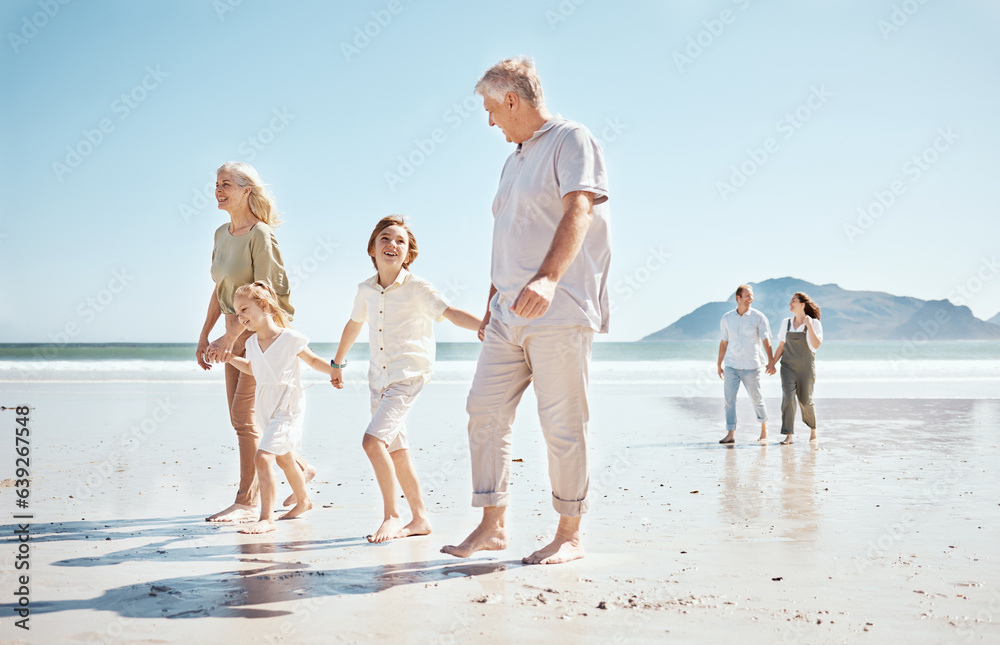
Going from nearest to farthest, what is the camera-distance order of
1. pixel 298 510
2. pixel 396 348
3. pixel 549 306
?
pixel 549 306, pixel 396 348, pixel 298 510

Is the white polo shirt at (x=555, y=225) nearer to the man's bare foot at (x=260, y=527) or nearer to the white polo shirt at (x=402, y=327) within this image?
the white polo shirt at (x=402, y=327)

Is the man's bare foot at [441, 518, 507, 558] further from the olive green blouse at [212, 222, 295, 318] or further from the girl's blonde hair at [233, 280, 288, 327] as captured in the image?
the olive green blouse at [212, 222, 295, 318]

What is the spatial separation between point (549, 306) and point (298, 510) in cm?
232

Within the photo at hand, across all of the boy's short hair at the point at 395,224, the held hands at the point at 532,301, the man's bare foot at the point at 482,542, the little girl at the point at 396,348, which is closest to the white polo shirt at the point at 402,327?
the little girl at the point at 396,348

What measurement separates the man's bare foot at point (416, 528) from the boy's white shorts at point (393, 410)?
398 millimetres

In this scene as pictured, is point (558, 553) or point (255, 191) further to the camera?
point (255, 191)

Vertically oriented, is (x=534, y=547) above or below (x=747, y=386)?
below

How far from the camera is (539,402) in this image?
128 inches

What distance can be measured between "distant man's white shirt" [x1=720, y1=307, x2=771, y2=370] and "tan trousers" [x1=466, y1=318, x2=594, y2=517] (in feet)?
20.3

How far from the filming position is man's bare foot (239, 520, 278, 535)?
396 centimetres

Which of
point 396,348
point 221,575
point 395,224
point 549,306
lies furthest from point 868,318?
point 221,575

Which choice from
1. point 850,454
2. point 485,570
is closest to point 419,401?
point 850,454

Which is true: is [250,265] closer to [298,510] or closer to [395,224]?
[395,224]

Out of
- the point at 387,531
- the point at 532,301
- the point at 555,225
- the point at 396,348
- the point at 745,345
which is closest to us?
the point at 532,301
